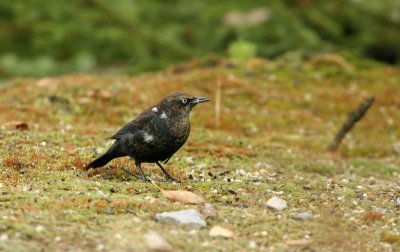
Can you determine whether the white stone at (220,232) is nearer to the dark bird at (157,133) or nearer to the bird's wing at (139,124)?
Result: the dark bird at (157,133)

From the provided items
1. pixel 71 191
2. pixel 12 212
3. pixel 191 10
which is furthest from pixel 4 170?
pixel 191 10

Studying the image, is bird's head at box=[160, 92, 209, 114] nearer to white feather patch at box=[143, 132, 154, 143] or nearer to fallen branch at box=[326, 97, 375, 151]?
white feather patch at box=[143, 132, 154, 143]

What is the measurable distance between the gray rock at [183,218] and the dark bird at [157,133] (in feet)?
6.12

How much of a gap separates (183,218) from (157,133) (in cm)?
213

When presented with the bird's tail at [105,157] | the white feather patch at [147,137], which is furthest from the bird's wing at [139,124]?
the bird's tail at [105,157]

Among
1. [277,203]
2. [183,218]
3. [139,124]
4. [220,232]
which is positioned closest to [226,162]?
[139,124]

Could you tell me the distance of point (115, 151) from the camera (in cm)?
1116

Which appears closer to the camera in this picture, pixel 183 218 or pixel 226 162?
pixel 183 218

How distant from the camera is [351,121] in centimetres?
1571

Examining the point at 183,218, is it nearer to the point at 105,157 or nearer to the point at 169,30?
the point at 105,157

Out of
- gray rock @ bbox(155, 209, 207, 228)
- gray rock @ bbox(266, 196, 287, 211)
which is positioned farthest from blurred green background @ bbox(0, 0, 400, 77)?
gray rock @ bbox(155, 209, 207, 228)

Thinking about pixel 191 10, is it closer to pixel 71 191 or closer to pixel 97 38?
pixel 97 38

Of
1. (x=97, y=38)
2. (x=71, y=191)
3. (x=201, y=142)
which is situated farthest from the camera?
(x=97, y=38)

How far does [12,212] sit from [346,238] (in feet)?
13.9
